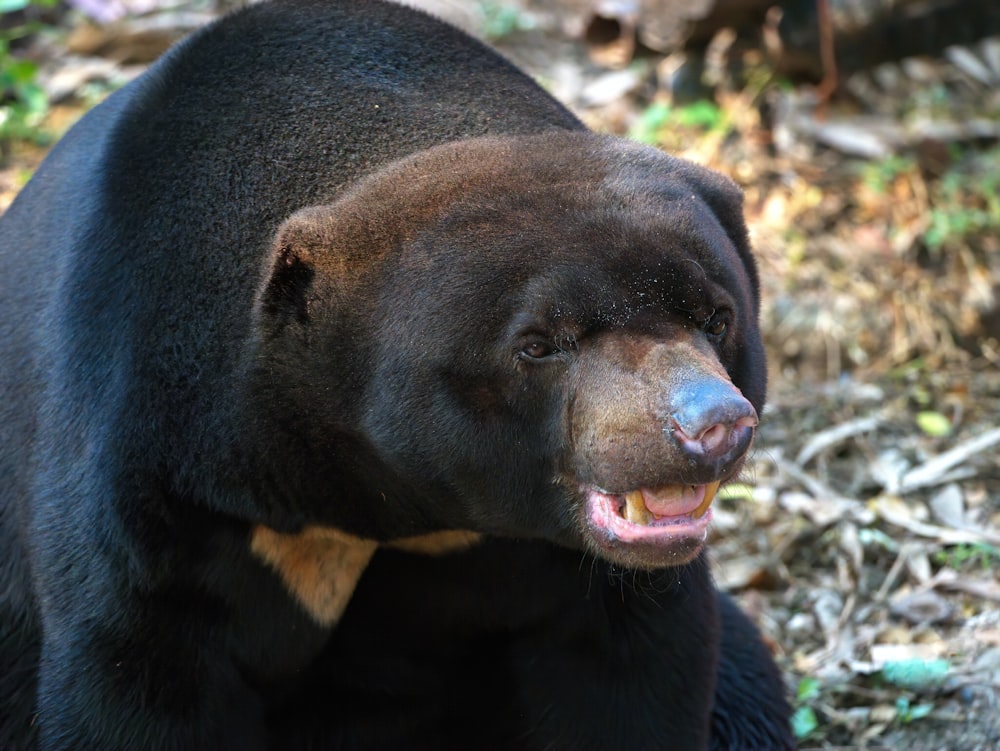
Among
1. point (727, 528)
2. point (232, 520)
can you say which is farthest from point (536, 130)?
point (727, 528)

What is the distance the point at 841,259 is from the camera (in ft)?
22.5

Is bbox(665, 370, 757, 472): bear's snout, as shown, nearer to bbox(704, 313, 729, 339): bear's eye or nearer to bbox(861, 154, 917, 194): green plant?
bbox(704, 313, 729, 339): bear's eye

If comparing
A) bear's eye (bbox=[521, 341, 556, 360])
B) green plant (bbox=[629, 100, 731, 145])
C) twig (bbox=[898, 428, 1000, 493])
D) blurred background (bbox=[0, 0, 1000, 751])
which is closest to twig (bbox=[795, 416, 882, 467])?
blurred background (bbox=[0, 0, 1000, 751])

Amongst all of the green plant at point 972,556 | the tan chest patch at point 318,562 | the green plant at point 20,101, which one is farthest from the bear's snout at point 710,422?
the green plant at point 20,101

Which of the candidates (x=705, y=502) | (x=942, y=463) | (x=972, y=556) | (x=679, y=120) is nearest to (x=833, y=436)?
(x=942, y=463)

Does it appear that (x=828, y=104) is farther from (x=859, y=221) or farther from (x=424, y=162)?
(x=424, y=162)

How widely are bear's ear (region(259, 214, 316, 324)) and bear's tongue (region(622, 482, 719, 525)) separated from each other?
81 centimetres

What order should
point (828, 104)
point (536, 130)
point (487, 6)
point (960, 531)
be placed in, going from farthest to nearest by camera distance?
point (487, 6)
point (828, 104)
point (960, 531)
point (536, 130)

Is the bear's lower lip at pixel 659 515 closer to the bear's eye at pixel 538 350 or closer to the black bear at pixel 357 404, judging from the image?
the black bear at pixel 357 404

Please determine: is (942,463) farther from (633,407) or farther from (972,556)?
(633,407)

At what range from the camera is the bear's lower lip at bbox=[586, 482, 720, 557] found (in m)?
2.84

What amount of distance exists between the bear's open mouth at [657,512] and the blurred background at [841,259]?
186 centimetres

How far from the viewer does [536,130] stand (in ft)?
11.3

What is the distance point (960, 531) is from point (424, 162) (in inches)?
115
